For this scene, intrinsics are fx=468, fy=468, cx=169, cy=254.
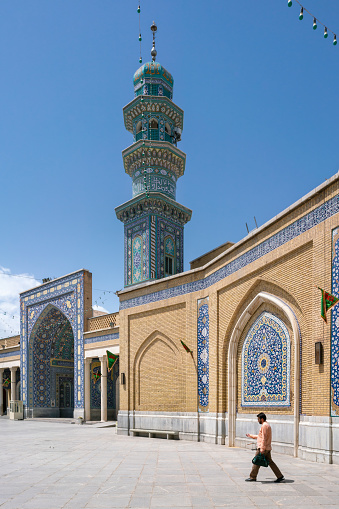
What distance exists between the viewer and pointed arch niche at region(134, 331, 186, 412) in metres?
14.5

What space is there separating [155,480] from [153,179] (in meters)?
17.6

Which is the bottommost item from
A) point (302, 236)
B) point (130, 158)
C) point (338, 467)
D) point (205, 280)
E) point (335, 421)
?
point (338, 467)

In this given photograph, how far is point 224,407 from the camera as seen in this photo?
12.5 m

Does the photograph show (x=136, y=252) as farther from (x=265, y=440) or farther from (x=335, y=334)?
(x=265, y=440)

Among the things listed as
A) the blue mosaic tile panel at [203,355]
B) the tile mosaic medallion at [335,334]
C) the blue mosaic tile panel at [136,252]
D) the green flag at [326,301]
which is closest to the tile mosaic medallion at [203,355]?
the blue mosaic tile panel at [203,355]

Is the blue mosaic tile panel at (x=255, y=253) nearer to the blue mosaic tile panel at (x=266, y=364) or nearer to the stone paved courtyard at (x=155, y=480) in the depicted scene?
the blue mosaic tile panel at (x=266, y=364)

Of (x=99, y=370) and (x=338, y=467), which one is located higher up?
(x=338, y=467)

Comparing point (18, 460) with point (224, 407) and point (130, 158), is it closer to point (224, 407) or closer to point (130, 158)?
point (224, 407)

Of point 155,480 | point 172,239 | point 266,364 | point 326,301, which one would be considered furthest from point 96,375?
point 326,301

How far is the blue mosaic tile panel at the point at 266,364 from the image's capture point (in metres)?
10.3

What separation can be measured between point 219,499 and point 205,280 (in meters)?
8.38

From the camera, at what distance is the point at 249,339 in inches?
467

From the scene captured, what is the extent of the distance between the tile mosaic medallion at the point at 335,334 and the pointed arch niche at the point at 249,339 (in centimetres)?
124

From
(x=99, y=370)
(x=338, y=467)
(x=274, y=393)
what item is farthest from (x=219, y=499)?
(x=99, y=370)
